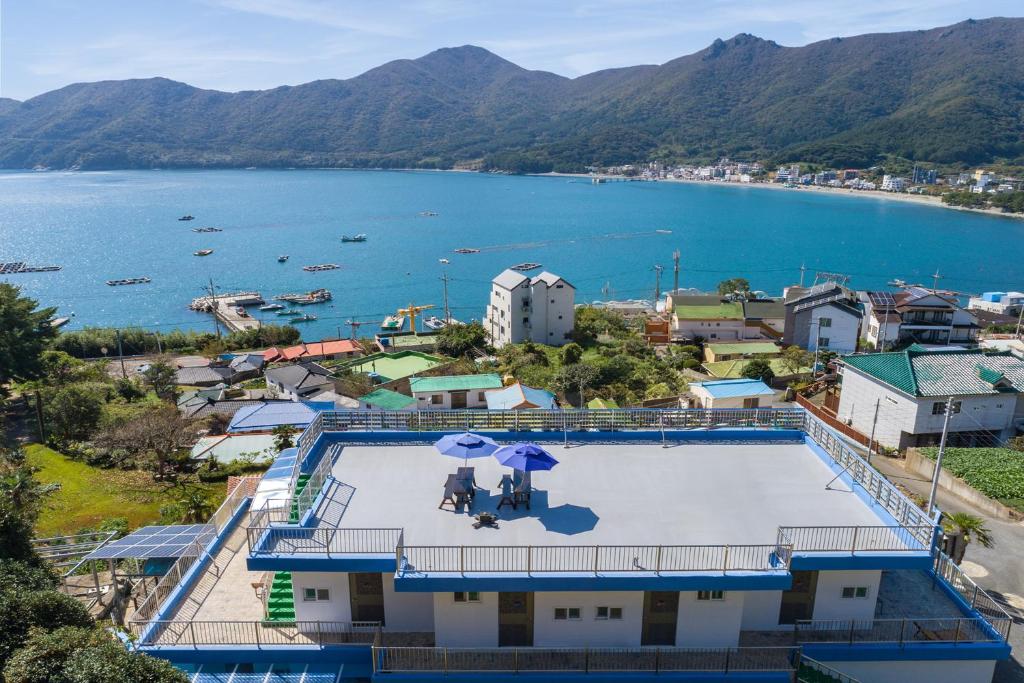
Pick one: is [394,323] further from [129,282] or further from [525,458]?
[525,458]

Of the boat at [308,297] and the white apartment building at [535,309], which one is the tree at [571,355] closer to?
the white apartment building at [535,309]

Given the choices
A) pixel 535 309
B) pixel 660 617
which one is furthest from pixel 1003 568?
pixel 535 309

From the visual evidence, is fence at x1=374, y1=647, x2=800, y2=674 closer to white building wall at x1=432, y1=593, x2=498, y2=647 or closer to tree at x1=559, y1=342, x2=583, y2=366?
white building wall at x1=432, y1=593, x2=498, y2=647

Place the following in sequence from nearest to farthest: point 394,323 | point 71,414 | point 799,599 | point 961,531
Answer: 1. point 799,599
2. point 961,531
3. point 71,414
4. point 394,323

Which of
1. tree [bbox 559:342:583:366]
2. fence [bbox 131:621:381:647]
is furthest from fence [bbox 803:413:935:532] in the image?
tree [bbox 559:342:583:366]

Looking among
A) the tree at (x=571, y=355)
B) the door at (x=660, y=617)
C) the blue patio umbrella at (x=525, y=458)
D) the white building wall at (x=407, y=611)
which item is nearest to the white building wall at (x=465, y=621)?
the white building wall at (x=407, y=611)
